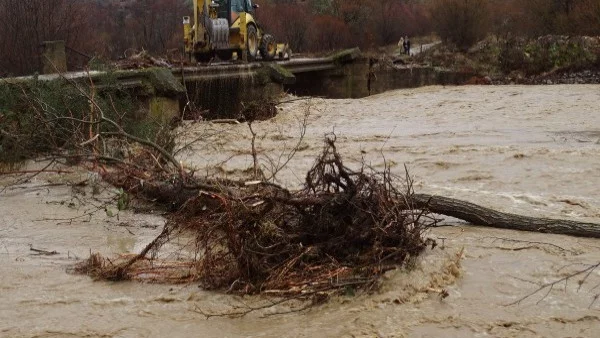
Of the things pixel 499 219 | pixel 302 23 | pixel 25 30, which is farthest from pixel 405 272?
pixel 302 23

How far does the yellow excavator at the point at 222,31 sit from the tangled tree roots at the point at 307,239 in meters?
14.0

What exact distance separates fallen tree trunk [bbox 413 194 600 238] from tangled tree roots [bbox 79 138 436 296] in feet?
1.83

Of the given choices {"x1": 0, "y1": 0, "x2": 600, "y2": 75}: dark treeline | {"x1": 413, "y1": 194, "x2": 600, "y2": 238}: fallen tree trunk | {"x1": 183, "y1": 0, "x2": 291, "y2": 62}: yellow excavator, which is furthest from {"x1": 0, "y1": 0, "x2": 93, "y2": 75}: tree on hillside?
{"x1": 413, "y1": 194, "x2": 600, "y2": 238}: fallen tree trunk

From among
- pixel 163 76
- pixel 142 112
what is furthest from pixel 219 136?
pixel 163 76

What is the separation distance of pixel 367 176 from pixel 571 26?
29.4m

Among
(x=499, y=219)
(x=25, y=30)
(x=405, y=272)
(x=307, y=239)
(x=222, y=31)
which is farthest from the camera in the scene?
(x=25, y=30)

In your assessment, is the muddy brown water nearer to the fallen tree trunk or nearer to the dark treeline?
the fallen tree trunk

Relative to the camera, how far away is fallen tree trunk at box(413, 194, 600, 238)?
602 centimetres

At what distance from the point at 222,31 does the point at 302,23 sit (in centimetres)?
2547

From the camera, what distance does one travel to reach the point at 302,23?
43.8 metres

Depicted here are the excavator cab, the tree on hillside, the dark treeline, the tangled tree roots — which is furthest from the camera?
the dark treeline

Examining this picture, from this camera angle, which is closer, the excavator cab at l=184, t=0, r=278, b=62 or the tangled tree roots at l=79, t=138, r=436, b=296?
the tangled tree roots at l=79, t=138, r=436, b=296

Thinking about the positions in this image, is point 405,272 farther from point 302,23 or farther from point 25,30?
point 302,23

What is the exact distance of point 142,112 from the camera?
11375mm
